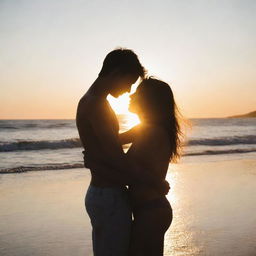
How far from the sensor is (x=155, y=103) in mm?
2734

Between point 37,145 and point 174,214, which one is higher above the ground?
point 174,214

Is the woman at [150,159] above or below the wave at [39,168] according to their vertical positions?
above

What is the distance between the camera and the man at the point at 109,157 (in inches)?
106

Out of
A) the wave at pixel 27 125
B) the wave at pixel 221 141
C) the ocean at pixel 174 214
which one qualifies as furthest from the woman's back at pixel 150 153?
the wave at pixel 27 125

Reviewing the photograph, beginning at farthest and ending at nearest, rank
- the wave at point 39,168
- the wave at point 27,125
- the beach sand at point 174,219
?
the wave at point 27,125
the wave at point 39,168
the beach sand at point 174,219

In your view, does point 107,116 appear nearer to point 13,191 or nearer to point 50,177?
point 13,191

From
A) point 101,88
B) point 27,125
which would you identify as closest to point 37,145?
point 101,88

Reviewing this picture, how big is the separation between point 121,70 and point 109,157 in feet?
1.95

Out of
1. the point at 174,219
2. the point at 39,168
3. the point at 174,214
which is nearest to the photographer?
the point at 174,219

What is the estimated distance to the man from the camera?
269cm

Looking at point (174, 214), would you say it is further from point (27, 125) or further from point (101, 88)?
point (27, 125)

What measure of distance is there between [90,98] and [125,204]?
75cm

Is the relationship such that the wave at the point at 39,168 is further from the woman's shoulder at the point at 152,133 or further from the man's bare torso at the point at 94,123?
the woman's shoulder at the point at 152,133

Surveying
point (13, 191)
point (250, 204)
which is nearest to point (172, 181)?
point (250, 204)
